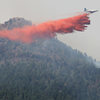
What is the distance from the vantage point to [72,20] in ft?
378

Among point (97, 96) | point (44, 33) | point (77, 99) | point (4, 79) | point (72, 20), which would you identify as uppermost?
point (72, 20)

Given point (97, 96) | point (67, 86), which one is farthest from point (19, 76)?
point (97, 96)

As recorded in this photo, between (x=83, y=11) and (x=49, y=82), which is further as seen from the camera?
(x=49, y=82)

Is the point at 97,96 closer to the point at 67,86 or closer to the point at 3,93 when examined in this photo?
the point at 67,86

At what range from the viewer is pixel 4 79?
17575 cm

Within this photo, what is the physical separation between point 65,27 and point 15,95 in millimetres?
55640

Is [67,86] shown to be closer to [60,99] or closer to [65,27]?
[60,99]

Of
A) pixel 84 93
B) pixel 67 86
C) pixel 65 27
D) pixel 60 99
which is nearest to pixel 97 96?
pixel 84 93

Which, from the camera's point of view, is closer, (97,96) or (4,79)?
(4,79)

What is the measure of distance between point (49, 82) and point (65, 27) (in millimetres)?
91071

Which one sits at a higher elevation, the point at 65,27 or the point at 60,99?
the point at 65,27

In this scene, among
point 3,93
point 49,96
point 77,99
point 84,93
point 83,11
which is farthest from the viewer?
point 84,93

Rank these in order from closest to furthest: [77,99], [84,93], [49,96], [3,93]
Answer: [3,93]
[49,96]
[77,99]
[84,93]

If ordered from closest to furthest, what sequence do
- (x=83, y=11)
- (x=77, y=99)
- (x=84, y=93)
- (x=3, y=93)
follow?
1. (x=83, y=11)
2. (x=3, y=93)
3. (x=77, y=99)
4. (x=84, y=93)
